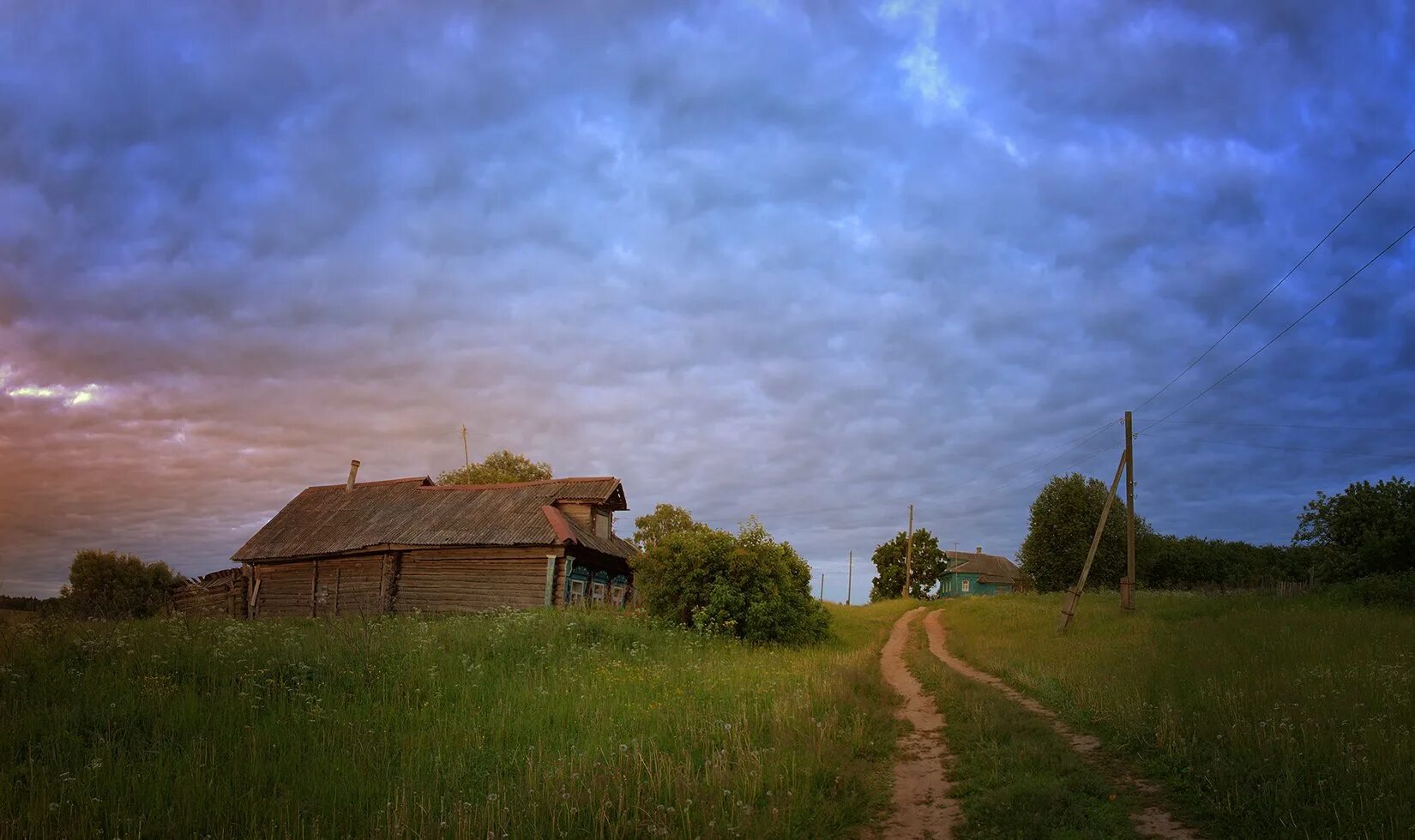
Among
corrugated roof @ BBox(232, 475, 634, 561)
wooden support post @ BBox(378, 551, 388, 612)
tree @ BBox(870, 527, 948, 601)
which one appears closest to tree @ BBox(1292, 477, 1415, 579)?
corrugated roof @ BBox(232, 475, 634, 561)

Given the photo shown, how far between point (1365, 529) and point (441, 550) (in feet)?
116

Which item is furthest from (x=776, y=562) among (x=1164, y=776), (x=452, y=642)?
(x=1164, y=776)

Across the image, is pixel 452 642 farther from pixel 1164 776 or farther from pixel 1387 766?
pixel 1387 766

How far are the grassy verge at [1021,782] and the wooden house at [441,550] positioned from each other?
66.6 ft

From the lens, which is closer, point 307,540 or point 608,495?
point 608,495

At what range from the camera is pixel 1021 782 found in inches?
305

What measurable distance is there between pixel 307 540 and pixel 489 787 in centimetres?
3243

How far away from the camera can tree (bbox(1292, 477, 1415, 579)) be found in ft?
74.7

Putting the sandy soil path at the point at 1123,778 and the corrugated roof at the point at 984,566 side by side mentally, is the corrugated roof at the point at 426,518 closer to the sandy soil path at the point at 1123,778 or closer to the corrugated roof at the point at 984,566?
the sandy soil path at the point at 1123,778

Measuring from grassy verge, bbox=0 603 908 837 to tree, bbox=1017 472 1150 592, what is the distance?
42.3m

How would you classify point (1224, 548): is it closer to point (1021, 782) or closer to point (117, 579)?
point (1021, 782)

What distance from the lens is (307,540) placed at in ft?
114

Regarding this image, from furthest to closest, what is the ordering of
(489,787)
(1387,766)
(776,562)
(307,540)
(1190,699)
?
(307,540), (776,562), (1190,699), (489,787), (1387,766)

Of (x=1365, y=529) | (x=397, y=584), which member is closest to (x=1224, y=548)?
(x=1365, y=529)
